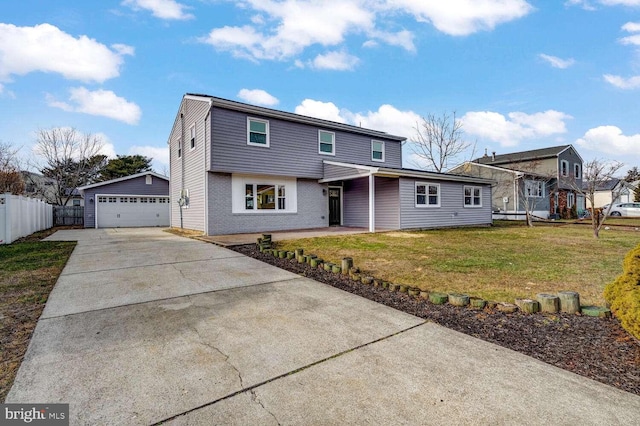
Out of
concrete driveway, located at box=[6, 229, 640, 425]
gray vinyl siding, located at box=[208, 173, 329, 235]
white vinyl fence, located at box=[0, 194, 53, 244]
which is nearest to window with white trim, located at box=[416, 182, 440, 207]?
gray vinyl siding, located at box=[208, 173, 329, 235]

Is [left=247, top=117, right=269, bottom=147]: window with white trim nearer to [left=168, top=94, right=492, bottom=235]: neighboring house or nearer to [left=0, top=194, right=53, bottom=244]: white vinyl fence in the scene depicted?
[left=168, top=94, right=492, bottom=235]: neighboring house

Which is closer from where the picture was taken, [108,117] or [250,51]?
[250,51]

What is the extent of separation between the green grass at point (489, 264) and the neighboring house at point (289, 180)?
4.26 m

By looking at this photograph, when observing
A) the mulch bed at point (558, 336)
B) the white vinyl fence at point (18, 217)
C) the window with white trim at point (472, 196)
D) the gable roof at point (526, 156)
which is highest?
the gable roof at point (526, 156)

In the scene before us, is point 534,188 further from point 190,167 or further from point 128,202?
point 128,202

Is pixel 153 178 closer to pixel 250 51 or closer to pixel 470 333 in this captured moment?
pixel 250 51

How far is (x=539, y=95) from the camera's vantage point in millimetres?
16375

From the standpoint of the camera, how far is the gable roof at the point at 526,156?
85.7 feet

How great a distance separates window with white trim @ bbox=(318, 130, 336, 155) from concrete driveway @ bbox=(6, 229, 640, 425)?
11.9m

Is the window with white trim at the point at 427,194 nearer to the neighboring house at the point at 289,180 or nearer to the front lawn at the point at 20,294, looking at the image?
the neighboring house at the point at 289,180

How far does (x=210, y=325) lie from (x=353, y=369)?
5.82 ft

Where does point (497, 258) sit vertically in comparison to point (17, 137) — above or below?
below

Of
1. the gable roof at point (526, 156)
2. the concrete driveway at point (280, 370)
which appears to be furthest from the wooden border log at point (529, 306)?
the gable roof at point (526, 156)

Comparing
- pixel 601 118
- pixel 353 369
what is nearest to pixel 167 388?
pixel 353 369
